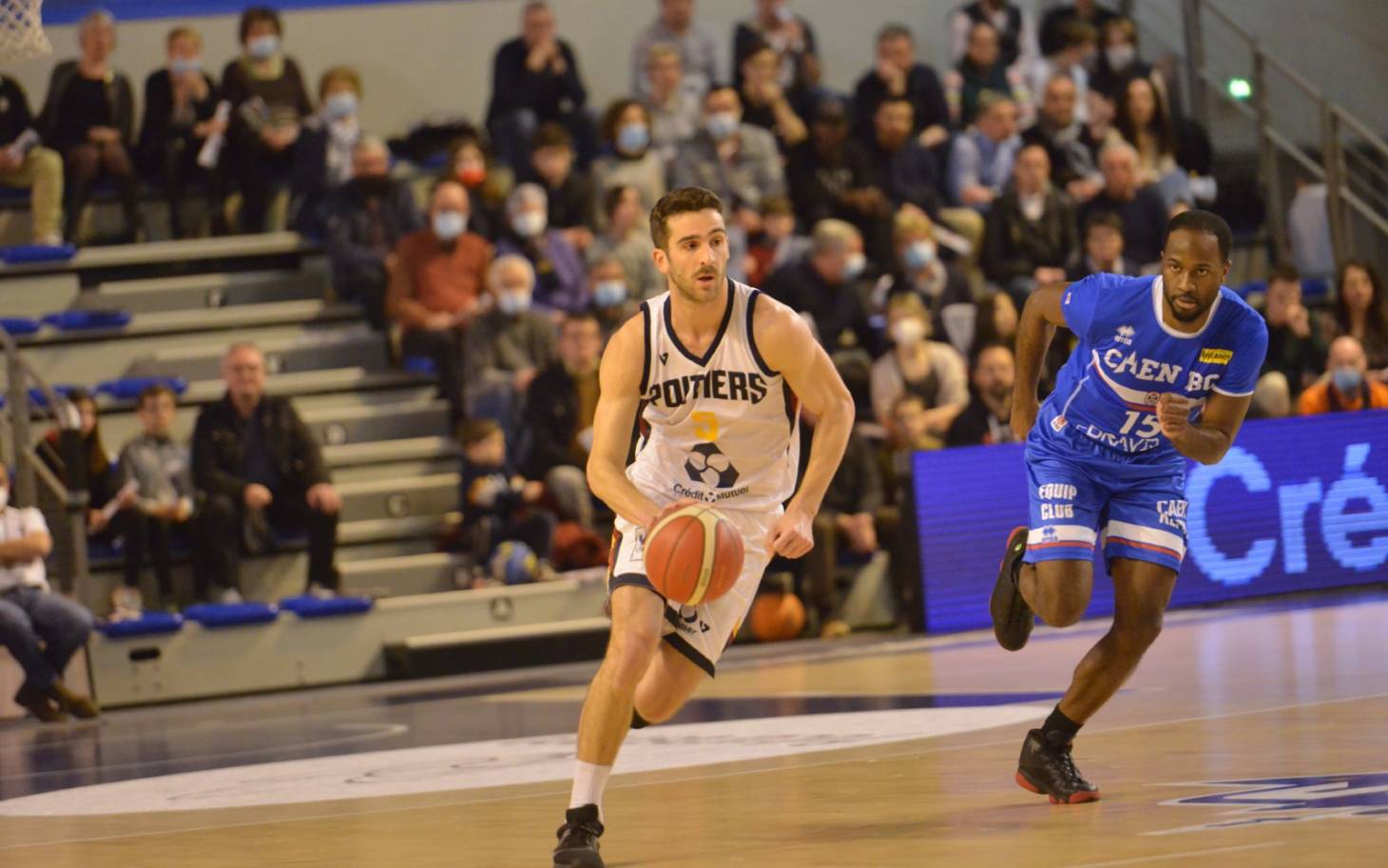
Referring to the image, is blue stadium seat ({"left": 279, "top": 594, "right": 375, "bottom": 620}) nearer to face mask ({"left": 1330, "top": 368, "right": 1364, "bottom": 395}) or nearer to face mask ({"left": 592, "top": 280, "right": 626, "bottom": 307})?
face mask ({"left": 592, "top": 280, "right": 626, "bottom": 307})

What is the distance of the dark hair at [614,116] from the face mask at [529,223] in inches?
41.3

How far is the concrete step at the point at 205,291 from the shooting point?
15.9 metres

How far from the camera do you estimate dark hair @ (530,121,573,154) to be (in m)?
15.7

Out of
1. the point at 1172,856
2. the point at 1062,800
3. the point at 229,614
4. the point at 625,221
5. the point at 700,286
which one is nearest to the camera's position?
the point at 1172,856

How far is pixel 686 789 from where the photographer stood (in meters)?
7.66

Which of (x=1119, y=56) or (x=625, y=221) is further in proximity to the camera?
(x=1119, y=56)

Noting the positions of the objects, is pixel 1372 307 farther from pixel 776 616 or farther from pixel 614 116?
pixel 614 116

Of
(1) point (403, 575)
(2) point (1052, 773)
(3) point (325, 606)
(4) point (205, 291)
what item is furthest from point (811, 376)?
(4) point (205, 291)

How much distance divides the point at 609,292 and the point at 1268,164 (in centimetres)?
653

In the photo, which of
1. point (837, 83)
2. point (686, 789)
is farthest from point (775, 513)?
point (837, 83)

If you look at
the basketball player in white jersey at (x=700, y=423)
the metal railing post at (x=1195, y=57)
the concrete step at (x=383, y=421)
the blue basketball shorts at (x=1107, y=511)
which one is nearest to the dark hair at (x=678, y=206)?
the basketball player in white jersey at (x=700, y=423)

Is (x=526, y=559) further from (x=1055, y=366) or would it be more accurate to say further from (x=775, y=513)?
(x=775, y=513)

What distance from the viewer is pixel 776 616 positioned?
14133 millimetres

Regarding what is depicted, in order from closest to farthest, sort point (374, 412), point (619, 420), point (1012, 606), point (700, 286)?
point (700, 286)
point (619, 420)
point (1012, 606)
point (374, 412)
